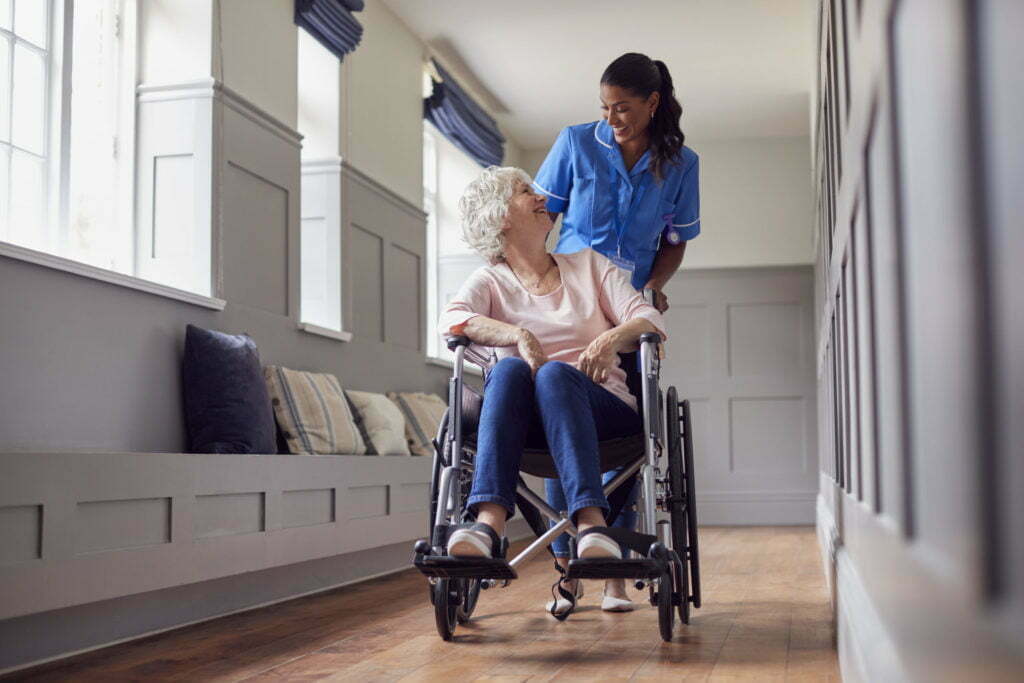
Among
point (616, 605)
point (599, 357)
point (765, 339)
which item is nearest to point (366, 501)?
point (616, 605)

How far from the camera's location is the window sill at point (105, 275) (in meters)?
2.61

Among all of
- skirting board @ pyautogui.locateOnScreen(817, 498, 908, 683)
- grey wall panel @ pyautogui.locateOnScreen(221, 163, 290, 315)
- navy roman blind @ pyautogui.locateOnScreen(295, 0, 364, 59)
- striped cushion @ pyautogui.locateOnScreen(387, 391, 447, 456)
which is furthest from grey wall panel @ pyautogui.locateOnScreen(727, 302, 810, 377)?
skirting board @ pyautogui.locateOnScreen(817, 498, 908, 683)

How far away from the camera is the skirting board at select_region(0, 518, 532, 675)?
2.40 metres

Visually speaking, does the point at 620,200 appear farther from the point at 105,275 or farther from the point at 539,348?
the point at 105,275

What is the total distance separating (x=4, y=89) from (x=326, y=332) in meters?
1.75

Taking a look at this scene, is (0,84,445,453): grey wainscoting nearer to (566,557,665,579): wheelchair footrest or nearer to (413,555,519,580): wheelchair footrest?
(413,555,519,580): wheelchair footrest

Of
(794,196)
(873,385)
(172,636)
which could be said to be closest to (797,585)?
(172,636)

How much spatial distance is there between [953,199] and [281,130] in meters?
3.90

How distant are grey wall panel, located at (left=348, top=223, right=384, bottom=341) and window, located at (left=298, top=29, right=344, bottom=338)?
149mm

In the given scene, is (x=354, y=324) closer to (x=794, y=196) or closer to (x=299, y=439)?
(x=299, y=439)

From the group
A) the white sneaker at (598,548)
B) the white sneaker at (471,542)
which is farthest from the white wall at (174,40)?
the white sneaker at (598,548)

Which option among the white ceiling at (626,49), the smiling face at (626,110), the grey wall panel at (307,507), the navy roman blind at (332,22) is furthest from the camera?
the white ceiling at (626,49)

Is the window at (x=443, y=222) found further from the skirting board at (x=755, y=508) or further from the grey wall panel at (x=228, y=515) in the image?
the grey wall panel at (x=228, y=515)

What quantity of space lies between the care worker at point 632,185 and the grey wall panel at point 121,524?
96cm
